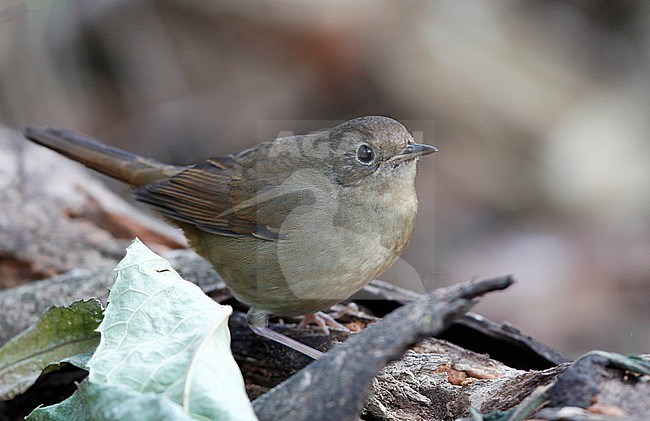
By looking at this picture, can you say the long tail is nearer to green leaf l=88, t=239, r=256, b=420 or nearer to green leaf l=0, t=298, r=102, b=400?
green leaf l=0, t=298, r=102, b=400

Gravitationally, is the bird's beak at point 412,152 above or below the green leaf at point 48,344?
above

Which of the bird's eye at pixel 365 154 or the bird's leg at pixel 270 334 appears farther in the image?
the bird's eye at pixel 365 154

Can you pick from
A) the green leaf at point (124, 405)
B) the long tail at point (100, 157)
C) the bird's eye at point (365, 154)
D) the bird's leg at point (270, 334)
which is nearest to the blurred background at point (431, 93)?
the long tail at point (100, 157)

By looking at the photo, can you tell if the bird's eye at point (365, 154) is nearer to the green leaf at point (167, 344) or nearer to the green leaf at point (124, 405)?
the green leaf at point (167, 344)

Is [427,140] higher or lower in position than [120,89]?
higher

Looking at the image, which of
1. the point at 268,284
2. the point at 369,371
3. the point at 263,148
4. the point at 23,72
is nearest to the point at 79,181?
the point at 263,148

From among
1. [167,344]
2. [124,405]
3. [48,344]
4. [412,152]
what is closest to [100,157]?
[48,344]

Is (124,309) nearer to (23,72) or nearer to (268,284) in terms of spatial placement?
(268,284)
